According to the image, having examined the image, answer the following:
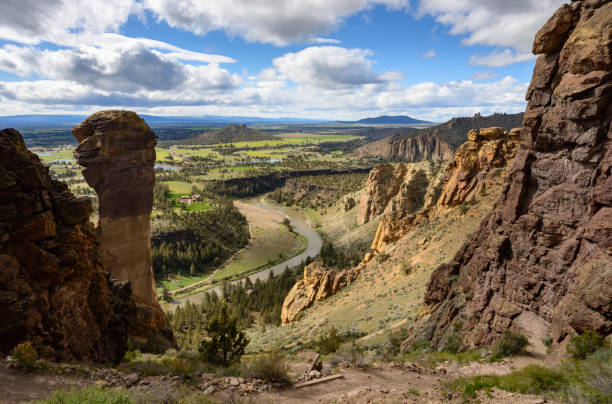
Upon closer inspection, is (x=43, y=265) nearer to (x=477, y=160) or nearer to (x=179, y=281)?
(x=477, y=160)

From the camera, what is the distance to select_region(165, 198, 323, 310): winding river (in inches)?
2435

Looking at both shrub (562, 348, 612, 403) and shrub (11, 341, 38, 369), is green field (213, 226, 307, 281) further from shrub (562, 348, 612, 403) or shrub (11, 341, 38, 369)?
shrub (562, 348, 612, 403)

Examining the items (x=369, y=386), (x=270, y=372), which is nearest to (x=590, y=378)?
(x=369, y=386)

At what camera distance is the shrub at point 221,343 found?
15.6 metres

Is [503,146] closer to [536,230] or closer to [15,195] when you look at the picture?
[536,230]

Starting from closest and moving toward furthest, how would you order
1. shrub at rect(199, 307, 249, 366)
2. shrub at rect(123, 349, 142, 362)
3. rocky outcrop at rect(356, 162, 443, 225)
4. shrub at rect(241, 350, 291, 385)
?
shrub at rect(241, 350, 291, 385), shrub at rect(199, 307, 249, 366), shrub at rect(123, 349, 142, 362), rocky outcrop at rect(356, 162, 443, 225)

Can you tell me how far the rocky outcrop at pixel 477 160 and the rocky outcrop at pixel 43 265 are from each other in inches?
1454

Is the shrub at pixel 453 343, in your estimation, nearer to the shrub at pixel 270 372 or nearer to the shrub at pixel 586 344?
the shrub at pixel 586 344

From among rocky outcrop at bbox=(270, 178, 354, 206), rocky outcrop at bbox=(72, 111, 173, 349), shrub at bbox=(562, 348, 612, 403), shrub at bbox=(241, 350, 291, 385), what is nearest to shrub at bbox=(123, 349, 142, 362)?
rocky outcrop at bbox=(72, 111, 173, 349)

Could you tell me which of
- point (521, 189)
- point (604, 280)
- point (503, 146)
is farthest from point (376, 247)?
point (604, 280)

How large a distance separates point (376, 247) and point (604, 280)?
4104 centimetres

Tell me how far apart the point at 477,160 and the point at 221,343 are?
35.0 m

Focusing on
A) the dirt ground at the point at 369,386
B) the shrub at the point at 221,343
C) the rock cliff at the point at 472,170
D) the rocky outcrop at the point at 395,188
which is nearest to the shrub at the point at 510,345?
the dirt ground at the point at 369,386

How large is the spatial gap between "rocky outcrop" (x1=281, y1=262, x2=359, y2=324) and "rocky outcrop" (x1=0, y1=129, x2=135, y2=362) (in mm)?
28950
